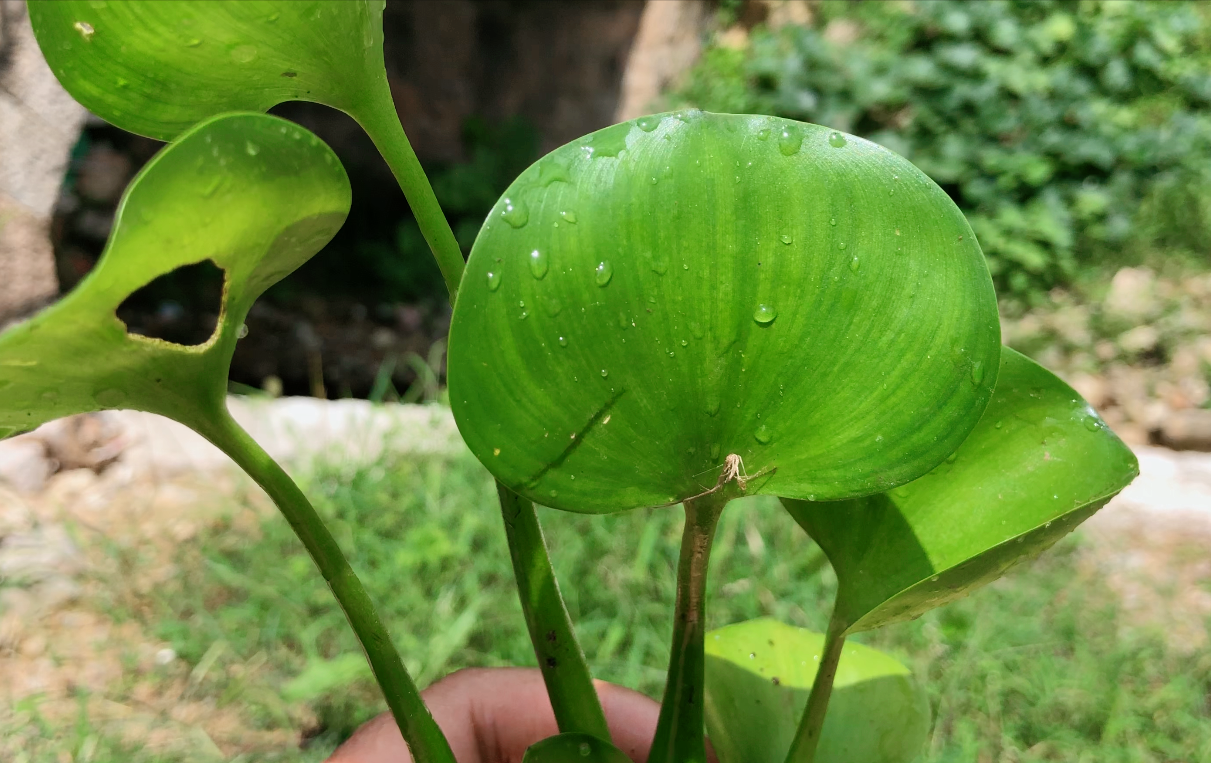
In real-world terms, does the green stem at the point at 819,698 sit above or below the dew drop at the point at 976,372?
below

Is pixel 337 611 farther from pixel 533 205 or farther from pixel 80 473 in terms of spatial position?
pixel 533 205

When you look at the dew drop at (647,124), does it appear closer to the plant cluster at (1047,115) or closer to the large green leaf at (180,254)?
the large green leaf at (180,254)

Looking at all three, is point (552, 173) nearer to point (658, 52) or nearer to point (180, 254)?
point (180, 254)

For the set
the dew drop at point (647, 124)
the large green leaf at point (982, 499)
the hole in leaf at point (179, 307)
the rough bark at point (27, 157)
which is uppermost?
the dew drop at point (647, 124)

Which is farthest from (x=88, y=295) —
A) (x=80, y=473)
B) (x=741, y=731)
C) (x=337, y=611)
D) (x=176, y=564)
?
(x=80, y=473)

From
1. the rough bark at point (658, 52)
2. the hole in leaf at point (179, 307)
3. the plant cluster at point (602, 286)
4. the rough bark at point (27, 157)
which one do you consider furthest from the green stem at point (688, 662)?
the rough bark at point (658, 52)

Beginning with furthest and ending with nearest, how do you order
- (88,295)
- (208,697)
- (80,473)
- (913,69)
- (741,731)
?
(913,69)
(80,473)
(208,697)
(741,731)
(88,295)

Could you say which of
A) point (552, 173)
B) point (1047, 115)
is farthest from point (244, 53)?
point (1047, 115)
